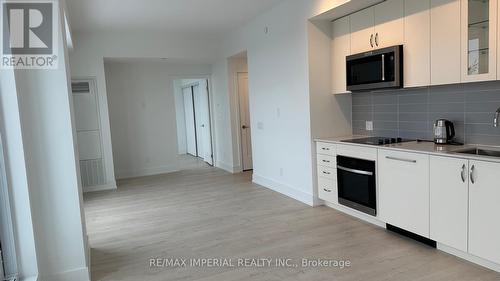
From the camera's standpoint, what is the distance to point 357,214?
12.9ft

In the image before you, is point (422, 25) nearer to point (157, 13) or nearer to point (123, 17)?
point (157, 13)

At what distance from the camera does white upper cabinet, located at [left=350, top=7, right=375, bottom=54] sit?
3.78m

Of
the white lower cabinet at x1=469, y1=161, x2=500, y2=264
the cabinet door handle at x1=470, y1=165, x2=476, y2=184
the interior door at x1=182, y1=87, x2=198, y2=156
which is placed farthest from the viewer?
the interior door at x1=182, y1=87, x2=198, y2=156

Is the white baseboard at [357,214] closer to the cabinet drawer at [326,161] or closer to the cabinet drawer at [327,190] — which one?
the cabinet drawer at [327,190]

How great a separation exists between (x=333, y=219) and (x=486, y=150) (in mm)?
1683

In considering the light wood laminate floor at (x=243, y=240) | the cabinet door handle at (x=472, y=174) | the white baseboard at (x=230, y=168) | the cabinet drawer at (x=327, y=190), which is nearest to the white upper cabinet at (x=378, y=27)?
the cabinet door handle at (x=472, y=174)

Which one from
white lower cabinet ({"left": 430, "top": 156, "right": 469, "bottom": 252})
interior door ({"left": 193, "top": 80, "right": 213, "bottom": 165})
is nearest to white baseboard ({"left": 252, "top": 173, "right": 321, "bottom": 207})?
white lower cabinet ({"left": 430, "top": 156, "right": 469, "bottom": 252})

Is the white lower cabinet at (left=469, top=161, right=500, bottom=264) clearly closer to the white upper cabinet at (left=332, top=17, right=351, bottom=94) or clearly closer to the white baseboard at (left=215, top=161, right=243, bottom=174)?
the white upper cabinet at (left=332, top=17, right=351, bottom=94)

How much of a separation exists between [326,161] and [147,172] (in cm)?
446

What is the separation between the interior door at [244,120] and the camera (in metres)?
7.03

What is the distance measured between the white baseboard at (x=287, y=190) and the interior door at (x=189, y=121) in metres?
4.20

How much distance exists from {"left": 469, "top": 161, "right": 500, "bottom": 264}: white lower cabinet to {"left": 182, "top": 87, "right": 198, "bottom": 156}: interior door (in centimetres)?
784

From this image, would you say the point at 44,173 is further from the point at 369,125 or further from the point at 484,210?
the point at 369,125

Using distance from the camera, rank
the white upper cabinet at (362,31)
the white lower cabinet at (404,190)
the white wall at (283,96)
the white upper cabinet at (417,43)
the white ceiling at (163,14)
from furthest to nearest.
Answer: the white ceiling at (163,14) < the white wall at (283,96) < the white upper cabinet at (362,31) < the white upper cabinet at (417,43) < the white lower cabinet at (404,190)
